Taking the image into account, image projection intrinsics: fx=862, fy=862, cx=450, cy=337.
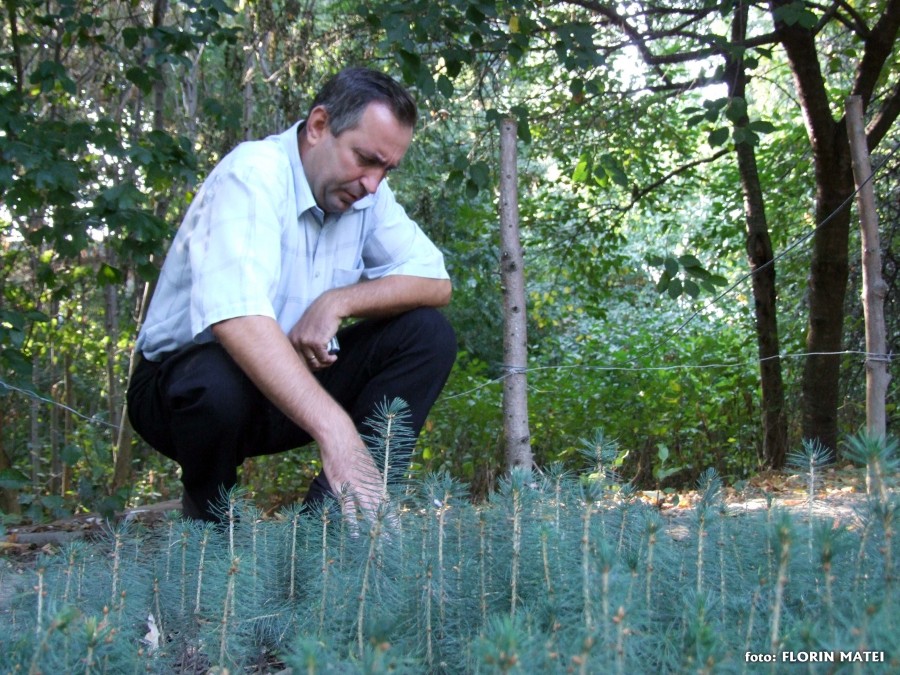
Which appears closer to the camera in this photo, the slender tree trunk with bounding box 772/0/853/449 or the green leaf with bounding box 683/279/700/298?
the green leaf with bounding box 683/279/700/298

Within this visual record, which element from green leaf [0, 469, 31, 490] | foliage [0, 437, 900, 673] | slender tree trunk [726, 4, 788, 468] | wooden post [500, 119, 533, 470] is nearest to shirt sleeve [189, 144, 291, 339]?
foliage [0, 437, 900, 673]

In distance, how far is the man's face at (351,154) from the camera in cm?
264

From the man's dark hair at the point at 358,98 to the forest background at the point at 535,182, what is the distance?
0.96m

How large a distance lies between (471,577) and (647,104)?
4.79 metres

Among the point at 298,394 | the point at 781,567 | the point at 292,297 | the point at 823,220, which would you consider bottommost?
the point at 781,567

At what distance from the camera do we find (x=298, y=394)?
7.18 feet

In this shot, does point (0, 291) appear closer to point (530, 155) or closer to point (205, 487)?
point (205, 487)

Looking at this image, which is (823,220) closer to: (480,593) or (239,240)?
(239,240)

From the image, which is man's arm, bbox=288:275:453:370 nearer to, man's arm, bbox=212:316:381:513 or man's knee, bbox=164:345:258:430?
man's knee, bbox=164:345:258:430

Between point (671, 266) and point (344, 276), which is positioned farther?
point (671, 266)

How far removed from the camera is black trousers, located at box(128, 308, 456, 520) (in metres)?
2.57

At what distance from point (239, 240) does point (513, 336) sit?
55.0 inches

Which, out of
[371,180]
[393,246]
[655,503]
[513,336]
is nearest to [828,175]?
[513,336]

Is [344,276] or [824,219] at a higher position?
→ [824,219]
